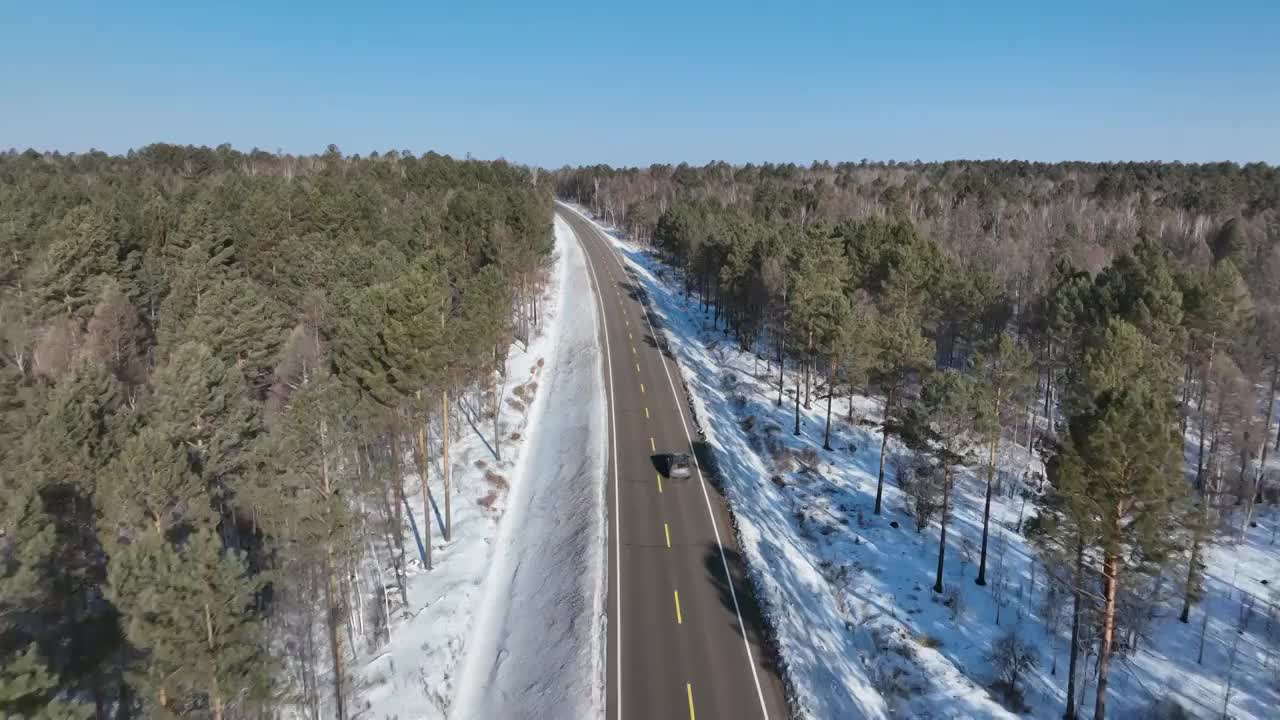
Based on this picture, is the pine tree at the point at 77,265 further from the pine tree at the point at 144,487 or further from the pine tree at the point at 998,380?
the pine tree at the point at 998,380

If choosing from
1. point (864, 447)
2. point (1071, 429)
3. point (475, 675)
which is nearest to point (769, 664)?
point (475, 675)

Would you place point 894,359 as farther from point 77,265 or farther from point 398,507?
point 77,265

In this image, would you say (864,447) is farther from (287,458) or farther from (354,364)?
(287,458)

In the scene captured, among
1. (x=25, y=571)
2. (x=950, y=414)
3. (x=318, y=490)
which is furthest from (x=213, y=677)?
(x=950, y=414)

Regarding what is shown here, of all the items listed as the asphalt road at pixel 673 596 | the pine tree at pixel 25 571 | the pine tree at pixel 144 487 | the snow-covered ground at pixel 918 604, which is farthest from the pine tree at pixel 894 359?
the pine tree at pixel 25 571

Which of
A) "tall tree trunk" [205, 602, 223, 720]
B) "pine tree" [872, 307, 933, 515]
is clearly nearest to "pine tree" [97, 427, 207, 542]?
"tall tree trunk" [205, 602, 223, 720]
